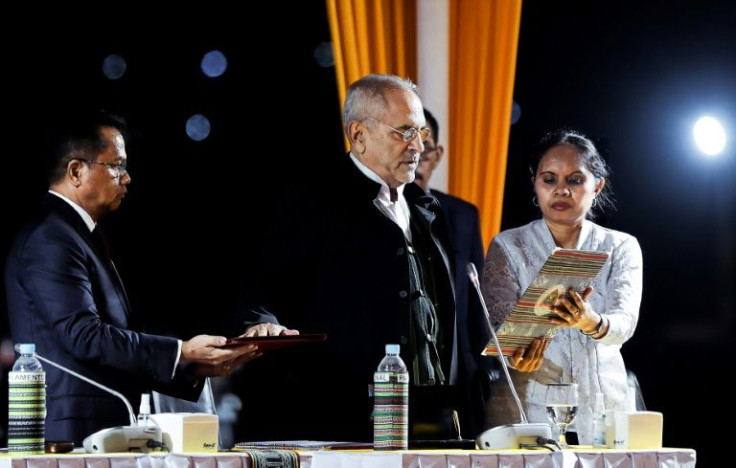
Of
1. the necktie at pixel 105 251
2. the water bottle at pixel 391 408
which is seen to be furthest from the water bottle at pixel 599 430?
the necktie at pixel 105 251

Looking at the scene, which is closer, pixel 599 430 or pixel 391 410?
pixel 391 410

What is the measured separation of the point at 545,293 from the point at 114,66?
1.74 m

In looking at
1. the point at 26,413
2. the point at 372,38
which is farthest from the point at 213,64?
the point at 26,413

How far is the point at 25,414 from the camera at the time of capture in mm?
2271

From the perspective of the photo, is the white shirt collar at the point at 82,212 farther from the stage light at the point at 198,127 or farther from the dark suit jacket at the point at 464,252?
the stage light at the point at 198,127

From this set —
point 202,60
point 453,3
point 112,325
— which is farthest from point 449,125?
point 112,325

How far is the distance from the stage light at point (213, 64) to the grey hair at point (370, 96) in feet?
3.24

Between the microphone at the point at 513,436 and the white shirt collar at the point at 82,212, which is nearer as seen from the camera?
the microphone at the point at 513,436

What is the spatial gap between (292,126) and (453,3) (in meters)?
0.85

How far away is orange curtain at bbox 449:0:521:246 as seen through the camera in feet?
14.1

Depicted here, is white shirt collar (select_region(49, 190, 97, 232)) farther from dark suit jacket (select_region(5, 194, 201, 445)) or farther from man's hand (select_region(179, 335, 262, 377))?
man's hand (select_region(179, 335, 262, 377))

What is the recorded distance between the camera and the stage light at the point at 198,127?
3848 mm

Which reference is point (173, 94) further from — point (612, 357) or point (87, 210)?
point (612, 357)

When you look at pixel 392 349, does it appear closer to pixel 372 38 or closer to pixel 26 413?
pixel 26 413
